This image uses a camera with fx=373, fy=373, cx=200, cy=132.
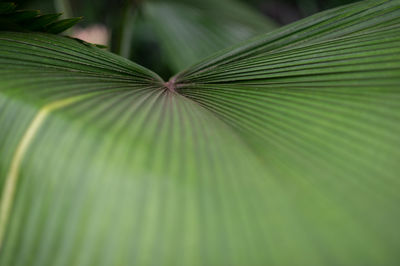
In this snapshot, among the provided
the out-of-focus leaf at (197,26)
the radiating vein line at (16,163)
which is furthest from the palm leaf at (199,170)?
the out-of-focus leaf at (197,26)

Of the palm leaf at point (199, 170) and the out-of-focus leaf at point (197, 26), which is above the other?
the out-of-focus leaf at point (197, 26)

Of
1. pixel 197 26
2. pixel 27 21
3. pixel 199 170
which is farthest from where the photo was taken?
pixel 197 26

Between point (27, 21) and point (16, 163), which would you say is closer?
point (16, 163)

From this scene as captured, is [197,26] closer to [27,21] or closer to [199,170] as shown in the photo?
[27,21]

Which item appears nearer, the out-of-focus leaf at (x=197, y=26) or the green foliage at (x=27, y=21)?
the green foliage at (x=27, y=21)

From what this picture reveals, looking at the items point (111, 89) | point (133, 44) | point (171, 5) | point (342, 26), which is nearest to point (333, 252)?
point (111, 89)

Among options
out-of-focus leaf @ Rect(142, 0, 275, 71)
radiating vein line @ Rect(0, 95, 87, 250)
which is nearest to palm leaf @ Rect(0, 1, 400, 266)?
radiating vein line @ Rect(0, 95, 87, 250)

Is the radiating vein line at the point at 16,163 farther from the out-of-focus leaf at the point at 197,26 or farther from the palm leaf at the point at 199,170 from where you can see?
the out-of-focus leaf at the point at 197,26

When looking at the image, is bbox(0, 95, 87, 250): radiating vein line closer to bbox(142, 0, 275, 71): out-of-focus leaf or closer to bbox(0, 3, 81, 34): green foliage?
bbox(0, 3, 81, 34): green foliage

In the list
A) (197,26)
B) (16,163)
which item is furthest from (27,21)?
(197,26)
